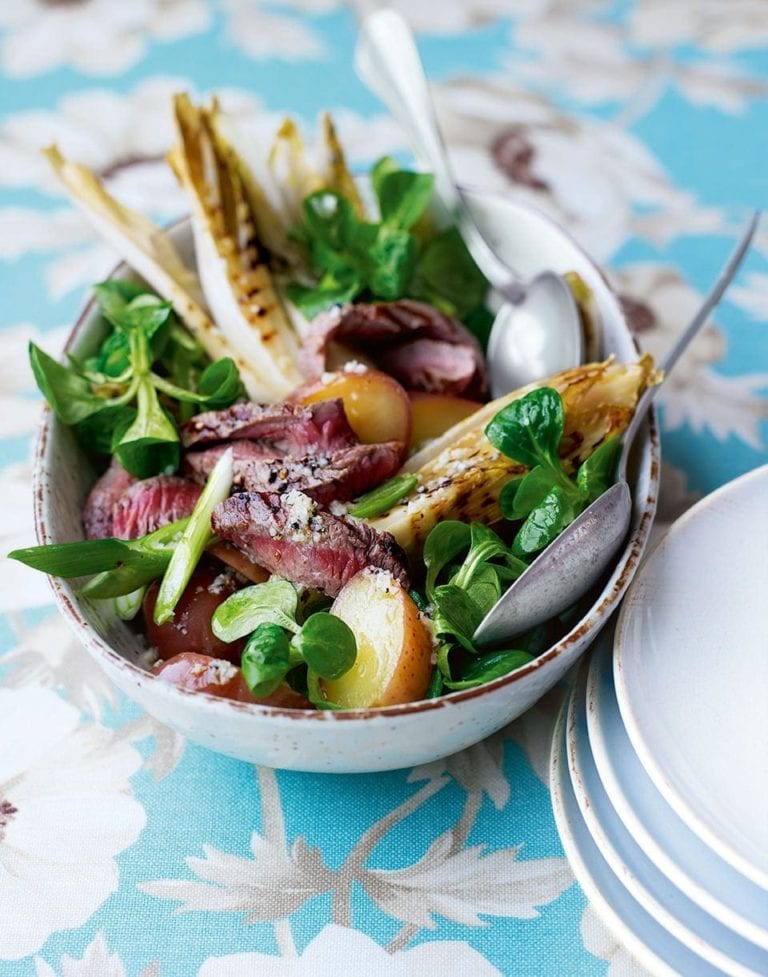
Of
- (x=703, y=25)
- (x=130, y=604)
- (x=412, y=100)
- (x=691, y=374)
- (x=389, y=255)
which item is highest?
(x=412, y=100)

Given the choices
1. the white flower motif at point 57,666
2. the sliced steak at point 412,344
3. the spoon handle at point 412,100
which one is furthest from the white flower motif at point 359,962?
the spoon handle at point 412,100

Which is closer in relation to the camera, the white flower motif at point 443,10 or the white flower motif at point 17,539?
the white flower motif at point 17,539

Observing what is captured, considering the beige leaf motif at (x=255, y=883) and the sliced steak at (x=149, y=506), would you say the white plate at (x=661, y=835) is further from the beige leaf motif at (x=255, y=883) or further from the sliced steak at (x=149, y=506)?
the sliced steak at (x=149, y=506)

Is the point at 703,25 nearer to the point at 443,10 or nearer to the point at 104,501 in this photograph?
the point at 443,10

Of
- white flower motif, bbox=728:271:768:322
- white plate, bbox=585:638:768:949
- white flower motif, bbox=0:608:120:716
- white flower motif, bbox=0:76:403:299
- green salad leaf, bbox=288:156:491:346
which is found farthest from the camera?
white flower motif, bbox=0:76:403:299

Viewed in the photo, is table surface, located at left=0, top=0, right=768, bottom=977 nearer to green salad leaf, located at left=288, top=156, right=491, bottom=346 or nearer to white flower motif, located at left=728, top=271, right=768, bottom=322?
white flower motif, located at left=728, top=271, right=768, bottom=322

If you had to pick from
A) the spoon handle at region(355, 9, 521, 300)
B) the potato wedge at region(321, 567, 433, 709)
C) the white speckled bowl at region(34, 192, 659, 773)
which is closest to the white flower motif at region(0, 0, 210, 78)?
the spoon handle at region(355, 9, 521, 300)

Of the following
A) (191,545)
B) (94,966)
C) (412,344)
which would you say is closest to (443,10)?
(412,344)
